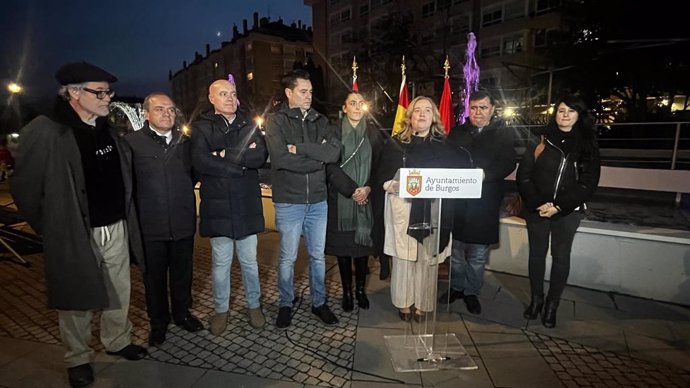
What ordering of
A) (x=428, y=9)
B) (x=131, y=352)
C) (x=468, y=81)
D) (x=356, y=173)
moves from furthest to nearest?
(x=428, y=9) → (x=468, y=81) → (x=356, y=173) → (x=131, y=352)

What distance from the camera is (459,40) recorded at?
34.6 metres

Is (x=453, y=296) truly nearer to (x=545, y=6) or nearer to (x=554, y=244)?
(x=554, y=244)

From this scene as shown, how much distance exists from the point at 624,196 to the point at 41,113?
1026cm

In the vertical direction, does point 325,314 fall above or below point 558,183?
below

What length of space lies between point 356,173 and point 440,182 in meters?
1.23

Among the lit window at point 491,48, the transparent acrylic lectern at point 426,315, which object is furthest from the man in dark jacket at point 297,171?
the lit window at point 491,48

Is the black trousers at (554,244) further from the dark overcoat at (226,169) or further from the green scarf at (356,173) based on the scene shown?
the dark overcoat at (226,169)

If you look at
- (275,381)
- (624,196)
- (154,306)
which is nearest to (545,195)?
(275,381)

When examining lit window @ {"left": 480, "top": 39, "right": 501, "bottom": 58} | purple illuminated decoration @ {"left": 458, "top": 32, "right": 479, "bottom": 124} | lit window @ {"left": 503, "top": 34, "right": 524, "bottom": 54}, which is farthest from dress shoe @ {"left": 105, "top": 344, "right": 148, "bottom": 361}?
lit window @ {"left": 480, "top": 39, "right": 501, "bottom": 58}

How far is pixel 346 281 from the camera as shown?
392 centimetres

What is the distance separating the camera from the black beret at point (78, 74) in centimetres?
260

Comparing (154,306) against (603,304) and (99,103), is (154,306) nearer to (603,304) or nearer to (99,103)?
(99,103)

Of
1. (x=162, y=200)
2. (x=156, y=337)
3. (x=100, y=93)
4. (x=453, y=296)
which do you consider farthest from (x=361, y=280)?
(x=100, y=93)

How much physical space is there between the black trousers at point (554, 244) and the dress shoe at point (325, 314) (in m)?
1.94
